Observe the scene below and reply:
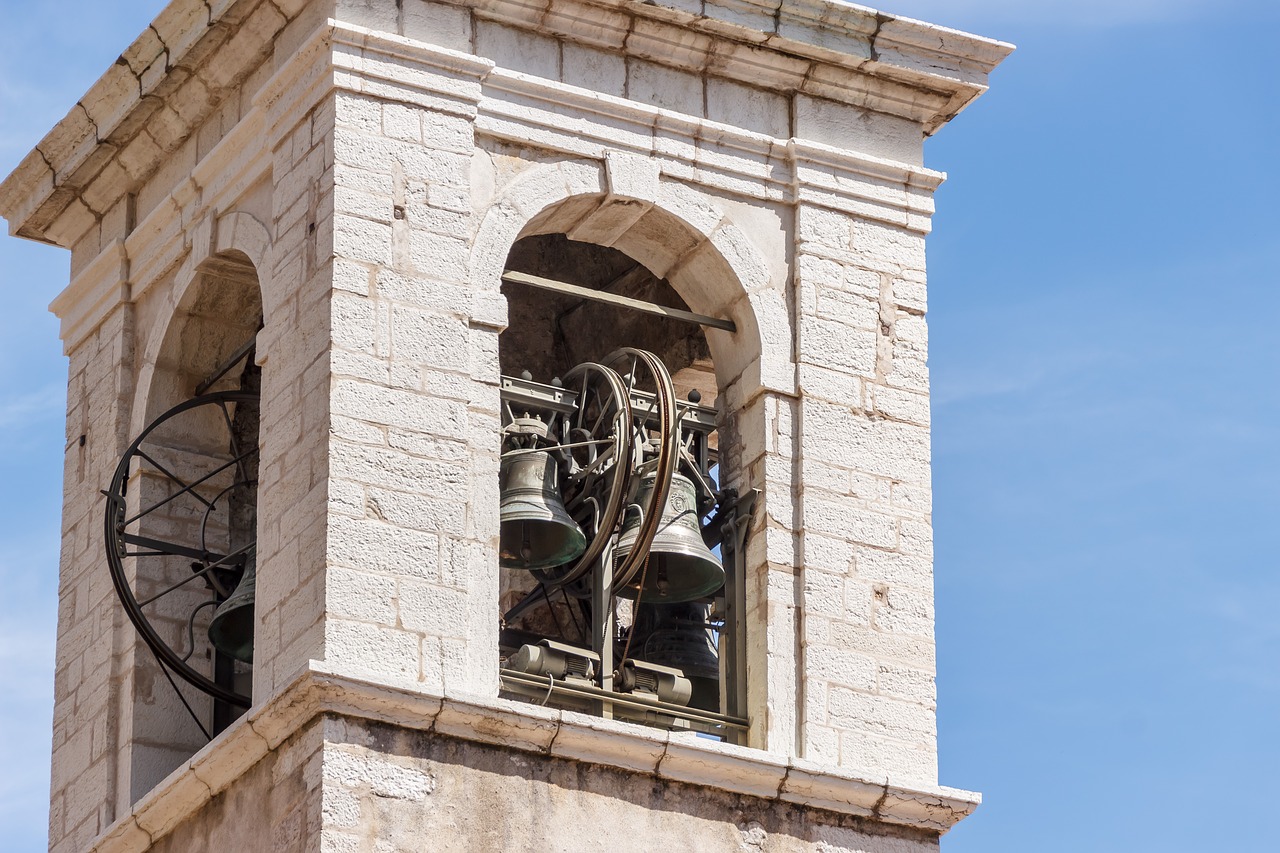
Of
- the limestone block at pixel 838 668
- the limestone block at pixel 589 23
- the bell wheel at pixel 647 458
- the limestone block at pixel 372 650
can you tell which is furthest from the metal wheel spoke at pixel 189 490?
the limestone block at pixel 838 668

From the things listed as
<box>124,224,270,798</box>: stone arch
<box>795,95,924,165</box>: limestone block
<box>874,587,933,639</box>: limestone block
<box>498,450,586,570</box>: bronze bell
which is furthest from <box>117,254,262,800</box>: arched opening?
<box>874,587,933,639</box>: limestone block

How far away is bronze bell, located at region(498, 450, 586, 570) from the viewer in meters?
15.2

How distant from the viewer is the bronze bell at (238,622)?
15508mm

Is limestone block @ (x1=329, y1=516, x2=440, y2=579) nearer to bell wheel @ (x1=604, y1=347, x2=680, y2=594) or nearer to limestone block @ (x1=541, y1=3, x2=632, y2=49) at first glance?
bell wheel @ (x1=604, y1=347, x2=680, y2=594)

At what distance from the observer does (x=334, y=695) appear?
14250 millimetres

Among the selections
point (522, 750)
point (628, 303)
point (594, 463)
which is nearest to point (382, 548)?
point (522, 750)

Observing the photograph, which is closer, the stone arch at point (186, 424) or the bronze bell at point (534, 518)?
the bronze bell at point (534, 518)

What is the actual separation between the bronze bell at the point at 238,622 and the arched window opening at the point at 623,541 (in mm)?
899

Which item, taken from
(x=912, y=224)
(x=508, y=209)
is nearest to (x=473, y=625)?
(x=508, y=209)

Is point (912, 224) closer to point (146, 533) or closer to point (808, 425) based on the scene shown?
point (808, 425)

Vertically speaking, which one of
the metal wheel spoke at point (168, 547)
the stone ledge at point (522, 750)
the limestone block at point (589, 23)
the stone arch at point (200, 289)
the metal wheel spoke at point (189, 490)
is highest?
the limestone block at point (589, 23)

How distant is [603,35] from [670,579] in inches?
78.3

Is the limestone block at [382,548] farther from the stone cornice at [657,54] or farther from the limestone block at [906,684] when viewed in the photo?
the stone cornice at [657,54]

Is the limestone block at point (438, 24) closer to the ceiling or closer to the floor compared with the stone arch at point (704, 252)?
closer to the ceiling
